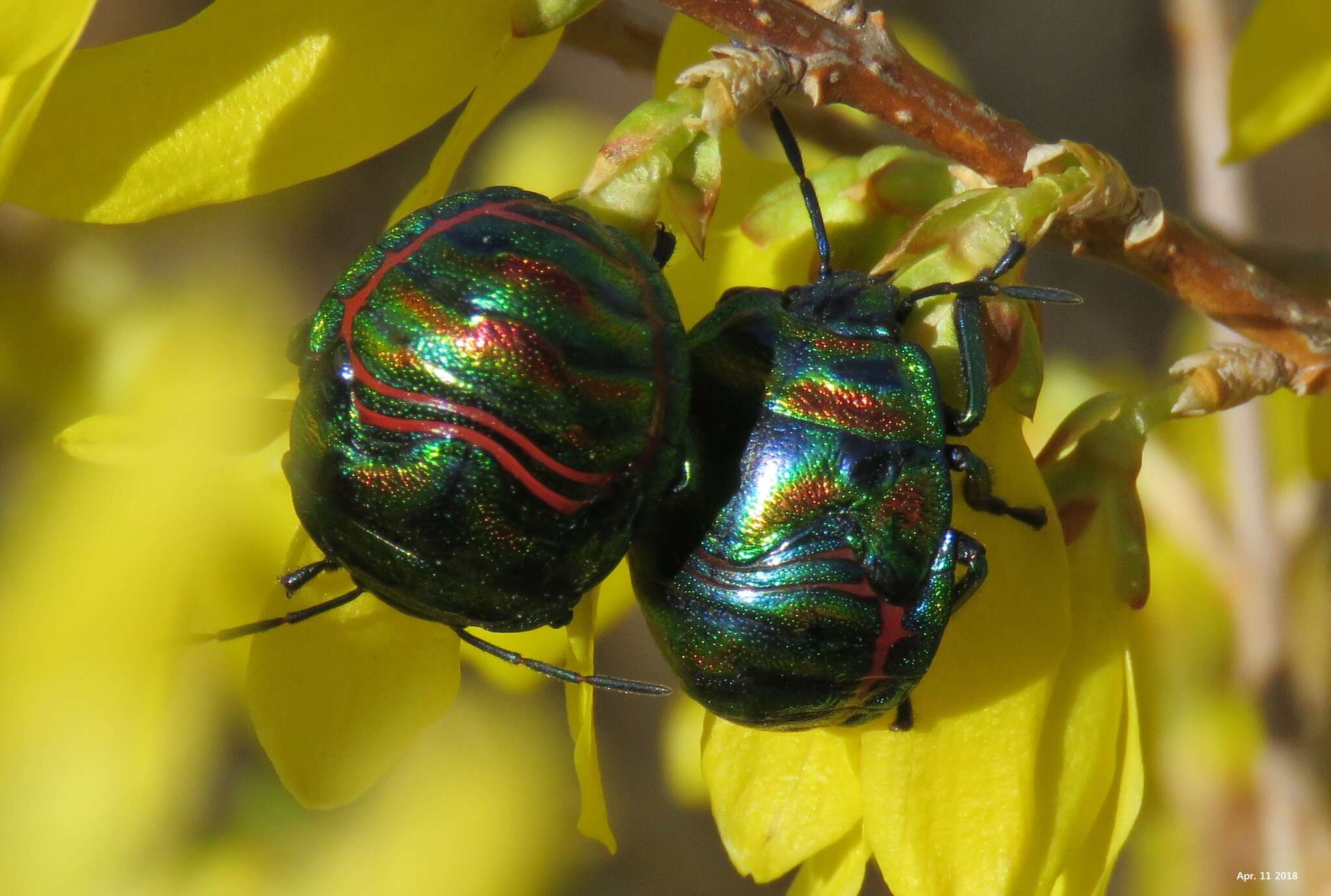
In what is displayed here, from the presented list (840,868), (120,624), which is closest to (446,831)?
(120,624)

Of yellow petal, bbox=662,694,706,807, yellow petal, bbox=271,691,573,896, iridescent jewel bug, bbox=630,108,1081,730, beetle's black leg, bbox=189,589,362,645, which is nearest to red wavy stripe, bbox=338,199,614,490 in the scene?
iridescent jewel bug, bbox=630,108,1081,730

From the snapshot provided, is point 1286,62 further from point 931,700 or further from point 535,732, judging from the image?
point 535,732

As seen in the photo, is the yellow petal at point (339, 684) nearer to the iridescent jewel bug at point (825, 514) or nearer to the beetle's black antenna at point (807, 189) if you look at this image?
the iridescent jewel bug at point (825, 514)

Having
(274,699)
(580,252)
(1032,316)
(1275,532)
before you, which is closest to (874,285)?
(1032,316)

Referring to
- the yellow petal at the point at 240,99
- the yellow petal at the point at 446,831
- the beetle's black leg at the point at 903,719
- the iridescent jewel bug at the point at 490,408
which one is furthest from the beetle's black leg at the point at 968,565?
the yellow petal at the point at 446,831

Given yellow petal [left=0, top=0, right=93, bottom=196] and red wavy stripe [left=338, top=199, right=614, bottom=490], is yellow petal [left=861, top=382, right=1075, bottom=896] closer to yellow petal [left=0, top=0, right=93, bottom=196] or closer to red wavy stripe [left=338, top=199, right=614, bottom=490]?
red wavy stripe [left=338, top=199, right=614, bottom=490]
